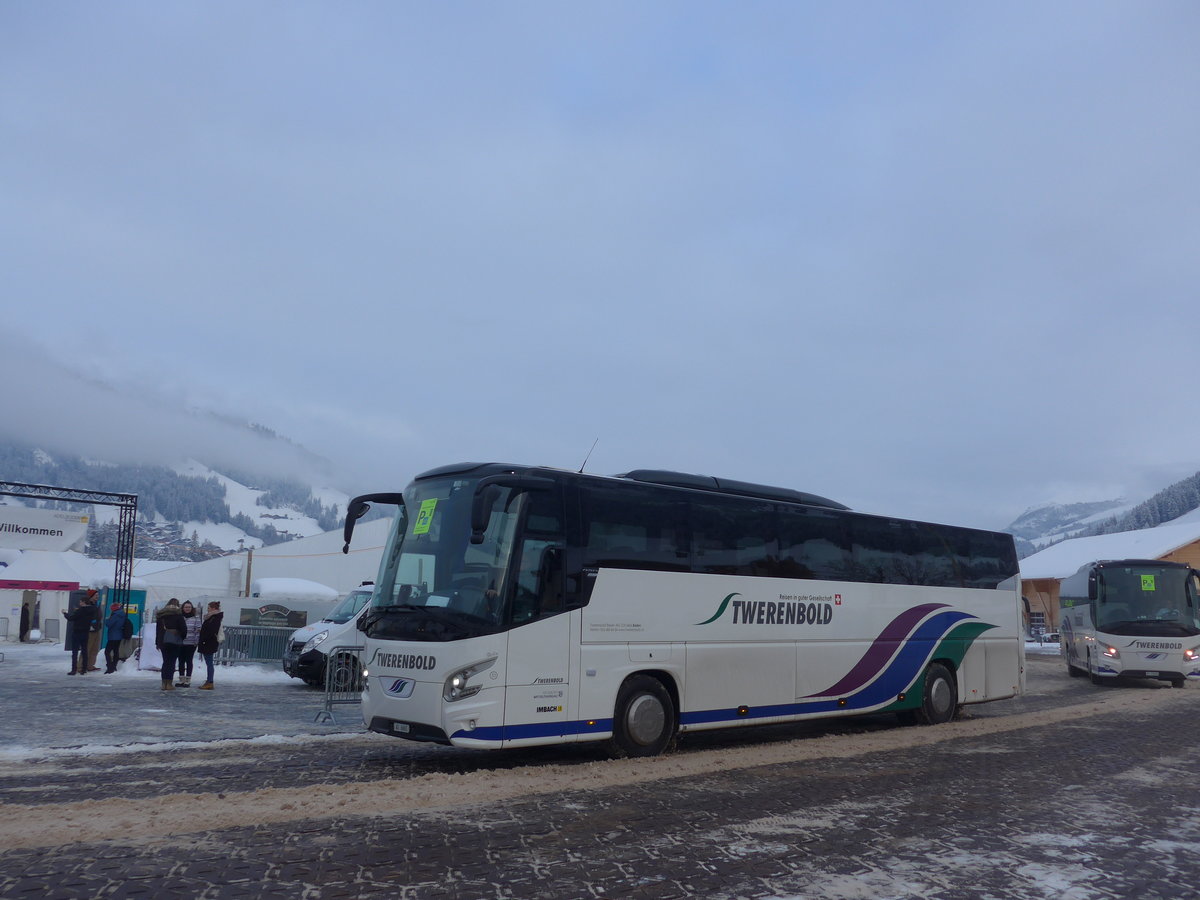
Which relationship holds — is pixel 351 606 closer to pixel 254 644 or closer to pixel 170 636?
pixel 170 636

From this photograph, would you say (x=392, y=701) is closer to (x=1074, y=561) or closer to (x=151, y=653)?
(x=151, y=653)

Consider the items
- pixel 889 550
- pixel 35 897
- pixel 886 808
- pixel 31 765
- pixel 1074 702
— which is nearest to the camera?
pixel 35 897

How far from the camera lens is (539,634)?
9.95m

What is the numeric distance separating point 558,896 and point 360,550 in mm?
38408

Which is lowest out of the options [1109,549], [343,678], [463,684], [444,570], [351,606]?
[343,678]

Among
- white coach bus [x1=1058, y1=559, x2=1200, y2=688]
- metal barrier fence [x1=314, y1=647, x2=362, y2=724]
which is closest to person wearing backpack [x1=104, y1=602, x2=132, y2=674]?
metal barrier fence [x1=314, y1=647, x2=362, y2=724]

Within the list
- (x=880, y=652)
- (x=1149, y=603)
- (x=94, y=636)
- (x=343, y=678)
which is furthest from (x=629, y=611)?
(x=1149, y=603)

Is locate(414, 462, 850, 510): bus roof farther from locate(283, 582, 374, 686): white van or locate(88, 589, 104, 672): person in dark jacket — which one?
locate(88, 589, 104, 672): person in dark jacket

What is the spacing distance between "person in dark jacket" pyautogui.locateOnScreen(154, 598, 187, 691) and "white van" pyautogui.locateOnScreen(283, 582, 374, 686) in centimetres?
256

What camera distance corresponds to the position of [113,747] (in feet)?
36.4

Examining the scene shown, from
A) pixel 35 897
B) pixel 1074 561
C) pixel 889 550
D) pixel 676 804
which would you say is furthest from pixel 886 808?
pixel 1074 561

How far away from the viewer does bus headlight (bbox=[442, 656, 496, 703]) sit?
372 inches

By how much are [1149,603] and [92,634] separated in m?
25.9

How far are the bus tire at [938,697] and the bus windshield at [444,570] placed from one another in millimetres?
8663
